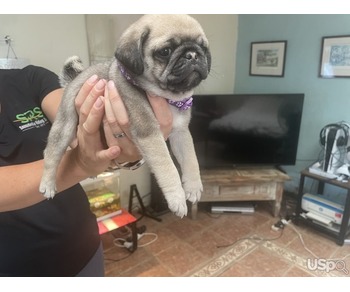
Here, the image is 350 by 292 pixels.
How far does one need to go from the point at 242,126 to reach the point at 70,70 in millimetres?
1717

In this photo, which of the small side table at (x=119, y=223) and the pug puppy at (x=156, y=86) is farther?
the small side table at (x=119, y=223)

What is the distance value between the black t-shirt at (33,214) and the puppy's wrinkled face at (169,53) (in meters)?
0.37

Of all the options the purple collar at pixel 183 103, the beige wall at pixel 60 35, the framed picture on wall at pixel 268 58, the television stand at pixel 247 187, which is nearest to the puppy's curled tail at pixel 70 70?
the purple collar at pixel 183 103

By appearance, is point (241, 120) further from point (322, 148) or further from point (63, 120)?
point (63, 120)

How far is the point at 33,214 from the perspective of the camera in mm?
750

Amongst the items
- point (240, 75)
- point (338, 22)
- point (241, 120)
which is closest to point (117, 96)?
point (241, 120)

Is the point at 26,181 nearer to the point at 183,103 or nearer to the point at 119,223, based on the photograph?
the point at 183,103

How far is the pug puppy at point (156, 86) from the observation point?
52 cm

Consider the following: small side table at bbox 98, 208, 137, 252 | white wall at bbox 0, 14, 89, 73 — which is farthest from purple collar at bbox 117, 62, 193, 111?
small side table at bbox 98, 208, 137, 252

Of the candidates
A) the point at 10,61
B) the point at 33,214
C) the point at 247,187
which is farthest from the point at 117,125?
the point at 247,187

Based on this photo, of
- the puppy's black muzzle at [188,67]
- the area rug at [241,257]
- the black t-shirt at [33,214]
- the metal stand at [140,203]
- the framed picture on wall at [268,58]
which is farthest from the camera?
the framed picture on wall at [268,58]

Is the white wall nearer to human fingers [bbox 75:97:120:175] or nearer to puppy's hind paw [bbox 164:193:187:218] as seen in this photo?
human fingers [bbox 75:97:120:175]

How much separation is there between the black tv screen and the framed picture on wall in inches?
12.6

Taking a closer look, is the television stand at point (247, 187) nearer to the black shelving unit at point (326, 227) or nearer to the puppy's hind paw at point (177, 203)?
the black shelving unit at point (326, 227)
